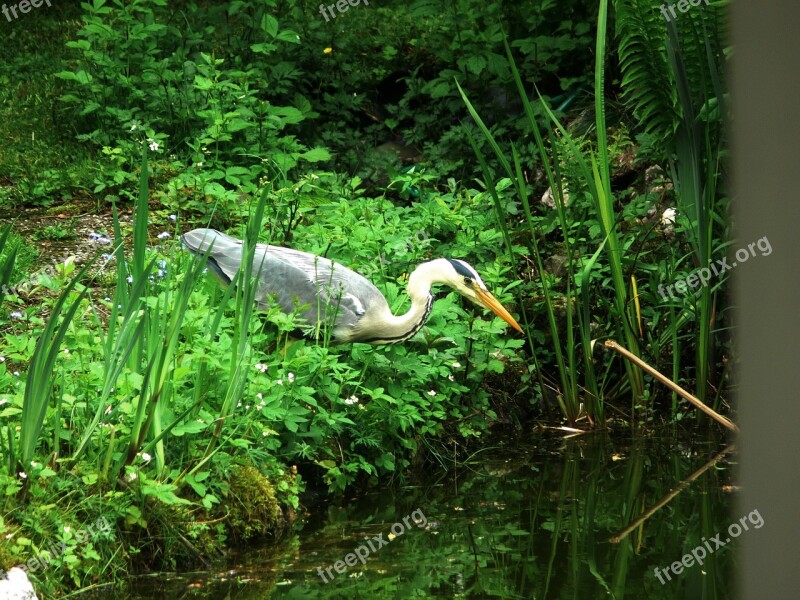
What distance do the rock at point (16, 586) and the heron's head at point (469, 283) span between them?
8.20 feet

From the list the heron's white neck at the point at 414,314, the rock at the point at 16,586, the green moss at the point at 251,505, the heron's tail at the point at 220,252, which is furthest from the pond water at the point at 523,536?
the heron's tail at the point at 220,252

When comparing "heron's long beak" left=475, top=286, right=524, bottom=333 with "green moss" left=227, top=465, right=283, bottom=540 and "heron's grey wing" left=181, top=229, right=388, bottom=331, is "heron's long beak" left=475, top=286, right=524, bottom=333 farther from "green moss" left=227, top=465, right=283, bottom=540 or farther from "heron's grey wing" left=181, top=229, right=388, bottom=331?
"green moss" left=227, top=465, right=283, bottom=540

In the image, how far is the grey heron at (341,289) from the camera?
4.66m

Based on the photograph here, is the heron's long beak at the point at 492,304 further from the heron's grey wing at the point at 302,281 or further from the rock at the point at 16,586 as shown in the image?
the rock at the point at 16,586

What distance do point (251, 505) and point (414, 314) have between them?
1335mm

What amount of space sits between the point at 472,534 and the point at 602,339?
73.9 inches

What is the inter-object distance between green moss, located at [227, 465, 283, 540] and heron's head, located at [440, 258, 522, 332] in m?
1.47

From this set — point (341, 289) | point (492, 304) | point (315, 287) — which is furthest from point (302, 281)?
point (492, 304)

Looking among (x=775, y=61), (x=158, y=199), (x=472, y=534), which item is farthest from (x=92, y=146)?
(x=775, y=61)

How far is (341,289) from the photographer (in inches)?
180

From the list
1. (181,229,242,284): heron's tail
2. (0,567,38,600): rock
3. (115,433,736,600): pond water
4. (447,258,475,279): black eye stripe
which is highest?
(181,229,242,284): heron's tail

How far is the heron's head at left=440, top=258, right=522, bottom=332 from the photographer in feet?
15.9

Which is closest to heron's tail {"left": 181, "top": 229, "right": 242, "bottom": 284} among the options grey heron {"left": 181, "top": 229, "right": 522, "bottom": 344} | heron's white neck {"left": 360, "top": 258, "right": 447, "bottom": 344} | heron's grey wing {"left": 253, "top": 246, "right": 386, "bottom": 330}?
grey heron {"left": 181, "top": 229, "right": 522, "bottom": 344}

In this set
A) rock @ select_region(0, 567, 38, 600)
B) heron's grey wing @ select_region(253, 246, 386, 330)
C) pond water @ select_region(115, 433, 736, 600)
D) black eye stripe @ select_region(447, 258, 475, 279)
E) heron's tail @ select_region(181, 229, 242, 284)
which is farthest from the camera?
heron's tail @ select_region(181, 229, 242, 284)
